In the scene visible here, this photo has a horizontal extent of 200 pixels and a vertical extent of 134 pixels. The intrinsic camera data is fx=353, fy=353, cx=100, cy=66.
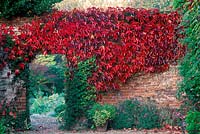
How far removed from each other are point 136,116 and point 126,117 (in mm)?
279

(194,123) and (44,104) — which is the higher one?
(194,123)

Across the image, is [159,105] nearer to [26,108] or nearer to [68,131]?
[68,131]

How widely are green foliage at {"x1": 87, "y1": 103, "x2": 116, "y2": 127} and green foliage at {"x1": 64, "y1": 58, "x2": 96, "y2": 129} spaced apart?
1.00ft

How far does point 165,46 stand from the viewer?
33.2ft

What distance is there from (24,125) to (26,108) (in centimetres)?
51

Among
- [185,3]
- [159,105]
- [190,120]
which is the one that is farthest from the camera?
[159,105]

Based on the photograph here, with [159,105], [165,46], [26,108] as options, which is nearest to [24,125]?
[26,108]

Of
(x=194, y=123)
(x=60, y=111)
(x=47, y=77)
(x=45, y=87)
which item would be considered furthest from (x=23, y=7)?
(x=45, y=87)

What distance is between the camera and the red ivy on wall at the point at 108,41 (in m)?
10.0

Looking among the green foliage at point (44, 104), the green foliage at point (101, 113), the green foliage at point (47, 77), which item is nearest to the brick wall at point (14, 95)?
the green foliage at point (101, 113)

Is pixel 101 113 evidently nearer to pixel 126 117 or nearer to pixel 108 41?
pixel 126 117

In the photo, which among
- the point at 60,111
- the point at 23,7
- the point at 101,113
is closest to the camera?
the point at 101,113

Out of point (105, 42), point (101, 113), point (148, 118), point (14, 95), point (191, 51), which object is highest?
point (105, 42)

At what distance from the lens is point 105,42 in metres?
10.1
